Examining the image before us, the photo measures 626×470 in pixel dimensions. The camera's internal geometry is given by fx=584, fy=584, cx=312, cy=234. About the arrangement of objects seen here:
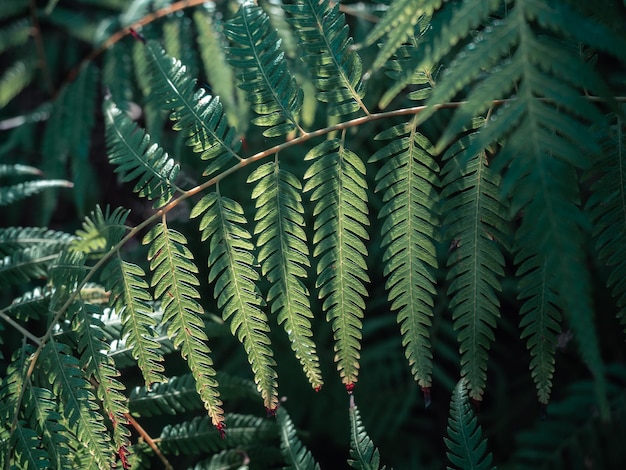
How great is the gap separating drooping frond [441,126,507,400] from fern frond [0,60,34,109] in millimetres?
1932

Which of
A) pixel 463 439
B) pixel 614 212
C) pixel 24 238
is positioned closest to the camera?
pixel 614 212

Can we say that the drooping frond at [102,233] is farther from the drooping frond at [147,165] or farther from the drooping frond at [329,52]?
the drooping frond at [329,52]

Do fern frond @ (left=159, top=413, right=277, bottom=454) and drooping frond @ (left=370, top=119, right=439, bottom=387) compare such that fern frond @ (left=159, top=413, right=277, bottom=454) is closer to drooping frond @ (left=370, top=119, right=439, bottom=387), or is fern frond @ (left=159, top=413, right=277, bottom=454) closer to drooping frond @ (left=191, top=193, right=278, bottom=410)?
drooping frond @ (left=191, top=193, right=278, bottom=410)

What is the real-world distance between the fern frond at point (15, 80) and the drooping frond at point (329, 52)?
1623mm

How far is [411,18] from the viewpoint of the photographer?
37.0 inches

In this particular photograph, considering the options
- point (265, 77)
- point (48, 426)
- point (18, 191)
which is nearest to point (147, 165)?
point (265, 77)

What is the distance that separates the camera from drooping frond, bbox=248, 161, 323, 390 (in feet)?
3.66

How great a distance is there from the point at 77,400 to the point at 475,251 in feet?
2.67

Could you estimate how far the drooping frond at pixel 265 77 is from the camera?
1175 millimetres

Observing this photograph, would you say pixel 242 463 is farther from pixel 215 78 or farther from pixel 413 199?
pixel 215 78

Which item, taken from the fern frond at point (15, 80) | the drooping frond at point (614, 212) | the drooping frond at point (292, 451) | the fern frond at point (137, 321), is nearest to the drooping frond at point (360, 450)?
the drooping frond at point (292, 451)

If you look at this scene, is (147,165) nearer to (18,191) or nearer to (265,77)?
(265,77)

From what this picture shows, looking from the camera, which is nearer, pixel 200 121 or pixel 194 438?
pixel 200 121

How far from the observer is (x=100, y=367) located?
1130 millimetres
